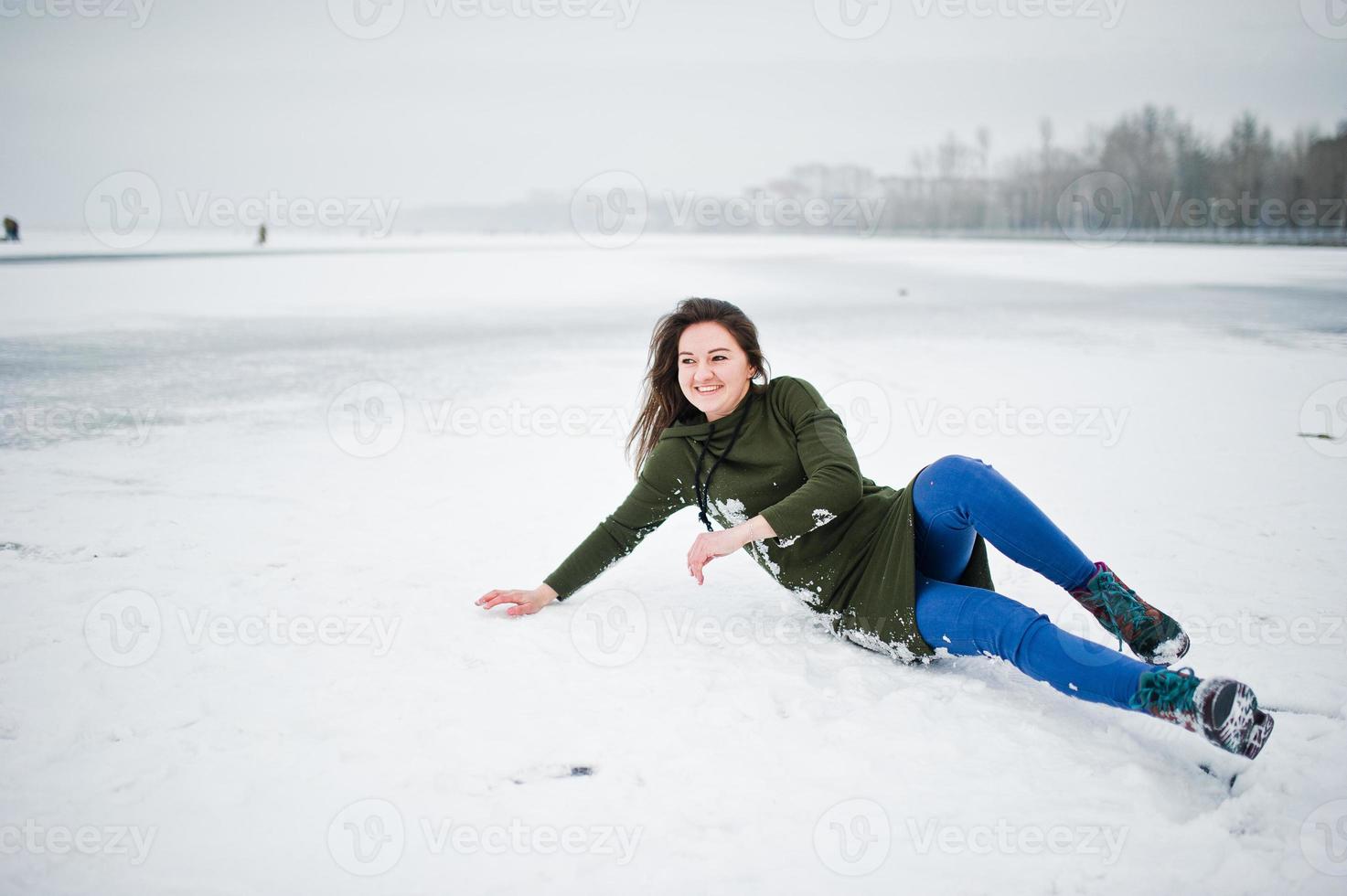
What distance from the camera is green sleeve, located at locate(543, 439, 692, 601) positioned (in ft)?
9.75

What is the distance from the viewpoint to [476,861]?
201 cm

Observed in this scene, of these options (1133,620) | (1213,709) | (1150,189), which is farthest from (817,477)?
(1150,189)

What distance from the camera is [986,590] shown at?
99.5 inches

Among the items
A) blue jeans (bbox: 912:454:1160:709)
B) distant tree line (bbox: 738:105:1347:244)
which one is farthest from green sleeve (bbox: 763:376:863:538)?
distant tree line (bbox: 738:105:1347:244)

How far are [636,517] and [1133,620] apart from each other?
159 cm

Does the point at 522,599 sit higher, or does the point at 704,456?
the point at 704,456

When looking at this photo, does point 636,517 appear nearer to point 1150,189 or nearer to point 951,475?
point 951,475

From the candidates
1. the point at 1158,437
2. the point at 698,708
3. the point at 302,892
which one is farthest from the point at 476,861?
the point at 1158,437

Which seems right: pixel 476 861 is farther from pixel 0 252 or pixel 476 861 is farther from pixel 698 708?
pixel 0 252

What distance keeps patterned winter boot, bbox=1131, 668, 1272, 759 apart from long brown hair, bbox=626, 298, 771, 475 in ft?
4.83

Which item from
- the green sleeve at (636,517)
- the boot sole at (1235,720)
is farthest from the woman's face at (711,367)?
the boot sole at (1235,720)

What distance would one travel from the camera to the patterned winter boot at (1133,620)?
95.9 inches

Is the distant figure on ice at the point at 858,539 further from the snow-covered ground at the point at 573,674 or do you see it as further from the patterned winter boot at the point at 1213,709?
the snow-covered ground at the point at 573,674

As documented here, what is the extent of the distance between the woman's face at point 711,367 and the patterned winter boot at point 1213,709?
1467mm
